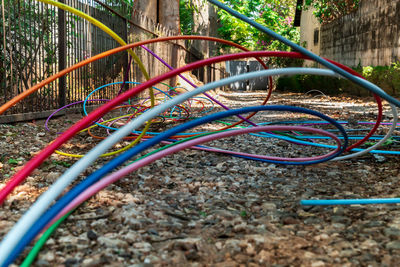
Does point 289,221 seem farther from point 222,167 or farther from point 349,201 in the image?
point 222,167

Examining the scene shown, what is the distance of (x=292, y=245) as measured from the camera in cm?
125

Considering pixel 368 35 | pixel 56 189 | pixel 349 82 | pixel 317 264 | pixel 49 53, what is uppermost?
pixel 368 35

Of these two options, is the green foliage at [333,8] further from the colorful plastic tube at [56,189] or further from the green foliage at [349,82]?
the colorful plastic tube at [56,189]

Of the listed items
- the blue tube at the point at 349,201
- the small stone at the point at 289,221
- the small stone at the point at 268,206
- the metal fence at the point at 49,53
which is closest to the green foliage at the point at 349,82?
the metal fence at the point at 49,53

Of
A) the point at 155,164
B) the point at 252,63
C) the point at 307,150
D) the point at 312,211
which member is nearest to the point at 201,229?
the point at 312,211

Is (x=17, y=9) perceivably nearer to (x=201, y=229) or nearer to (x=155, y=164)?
(x=155, y=164)

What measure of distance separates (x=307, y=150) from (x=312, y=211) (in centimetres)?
133

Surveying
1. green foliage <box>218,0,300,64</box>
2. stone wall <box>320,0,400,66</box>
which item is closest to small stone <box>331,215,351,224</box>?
stone wall <box>320,0,400,66</box>

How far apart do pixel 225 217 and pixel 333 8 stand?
472 inches

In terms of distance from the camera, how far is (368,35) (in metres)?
9.34

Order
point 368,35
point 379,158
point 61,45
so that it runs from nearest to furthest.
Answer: point 379,158
point 61,45
point 368,35

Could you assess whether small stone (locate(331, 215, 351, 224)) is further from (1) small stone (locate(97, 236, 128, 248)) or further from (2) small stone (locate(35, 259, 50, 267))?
(2) small stone (locate(35, 259, 50, 267))

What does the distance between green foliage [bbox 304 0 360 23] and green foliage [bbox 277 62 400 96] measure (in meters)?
2.15

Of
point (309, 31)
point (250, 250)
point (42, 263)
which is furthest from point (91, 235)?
point (309, 31)
